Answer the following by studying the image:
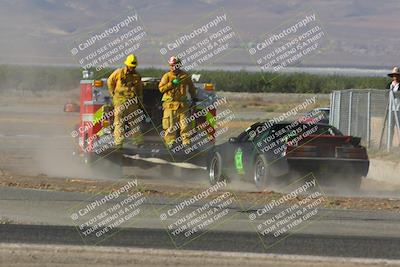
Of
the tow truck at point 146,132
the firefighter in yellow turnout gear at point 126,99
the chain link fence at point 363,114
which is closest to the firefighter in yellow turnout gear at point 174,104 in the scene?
the tow truck at point 146,132

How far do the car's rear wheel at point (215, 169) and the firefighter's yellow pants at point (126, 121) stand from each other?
157 cm

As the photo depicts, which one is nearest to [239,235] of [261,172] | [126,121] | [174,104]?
[261,172]

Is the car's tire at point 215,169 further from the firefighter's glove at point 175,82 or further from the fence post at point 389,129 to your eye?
the fence post at point 389,129

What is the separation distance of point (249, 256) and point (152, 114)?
1097 cm

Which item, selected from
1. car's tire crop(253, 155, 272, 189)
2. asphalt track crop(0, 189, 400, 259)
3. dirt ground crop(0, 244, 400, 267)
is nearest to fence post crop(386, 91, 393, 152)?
car's tire crop(253, 155, 272, 189)

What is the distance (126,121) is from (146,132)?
0.64 meters

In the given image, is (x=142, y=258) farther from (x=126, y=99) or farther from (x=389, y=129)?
(x=389, y=129)

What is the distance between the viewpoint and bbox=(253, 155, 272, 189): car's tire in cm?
1847

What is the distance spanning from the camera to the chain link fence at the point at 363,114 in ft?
82.0

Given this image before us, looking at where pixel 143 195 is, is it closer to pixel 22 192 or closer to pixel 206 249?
pixel 22 192

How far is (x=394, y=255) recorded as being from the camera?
11.1m

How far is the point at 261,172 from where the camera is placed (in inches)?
739

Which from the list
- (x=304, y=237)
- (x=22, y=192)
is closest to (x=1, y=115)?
(x=22, y=192)

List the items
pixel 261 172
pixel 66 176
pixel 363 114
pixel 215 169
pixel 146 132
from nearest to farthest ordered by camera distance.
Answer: pixel 261 172, pixel 215 169, pixel 146 132, pixel 66 176, pixel 363 114
